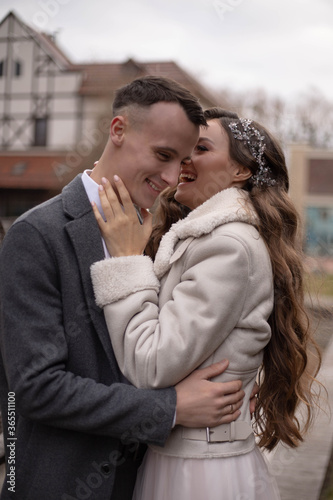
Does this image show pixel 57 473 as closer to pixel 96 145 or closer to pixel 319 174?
pixel 96 145

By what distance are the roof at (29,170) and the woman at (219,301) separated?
20641 mm

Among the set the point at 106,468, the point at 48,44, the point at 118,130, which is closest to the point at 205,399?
the point at 106,468

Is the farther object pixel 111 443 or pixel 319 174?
pixel 319 174

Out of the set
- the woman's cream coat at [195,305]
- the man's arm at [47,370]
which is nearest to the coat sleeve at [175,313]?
A: the woman's cream coat at [195,305]

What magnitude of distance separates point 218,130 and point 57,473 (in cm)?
138

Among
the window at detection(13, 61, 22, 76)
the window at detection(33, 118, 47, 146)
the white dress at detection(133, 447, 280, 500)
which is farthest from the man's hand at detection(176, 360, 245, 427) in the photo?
the window at detection(13, 61, 22, 76)

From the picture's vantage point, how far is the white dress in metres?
2.18

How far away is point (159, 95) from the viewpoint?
2.22 metres

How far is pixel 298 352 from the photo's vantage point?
2396mm

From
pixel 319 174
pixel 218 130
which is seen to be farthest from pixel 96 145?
pixel 319 174

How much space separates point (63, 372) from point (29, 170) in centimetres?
2212

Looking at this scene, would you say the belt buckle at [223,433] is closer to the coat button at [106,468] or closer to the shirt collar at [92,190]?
the coat button at [106,468]

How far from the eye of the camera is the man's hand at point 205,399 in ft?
6.88

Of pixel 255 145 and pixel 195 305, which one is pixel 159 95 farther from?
pixel 195 305
